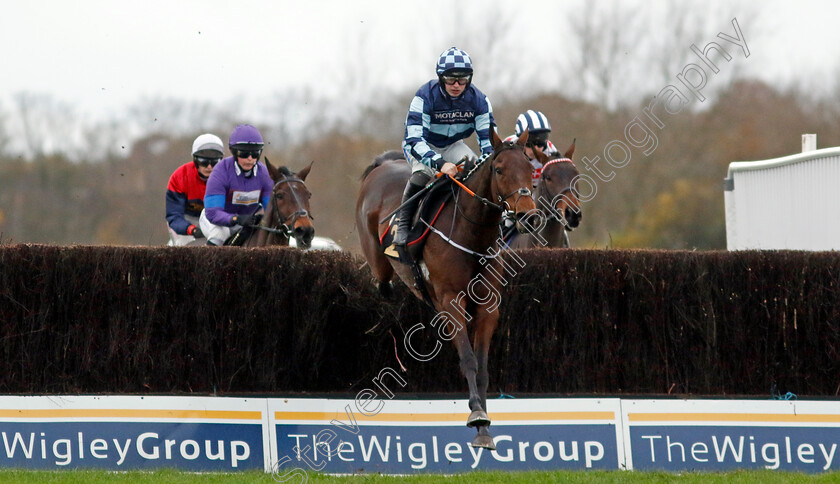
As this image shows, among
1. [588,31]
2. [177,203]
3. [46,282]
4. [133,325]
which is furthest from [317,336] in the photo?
[588,31]

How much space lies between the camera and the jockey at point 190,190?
11.0 meters

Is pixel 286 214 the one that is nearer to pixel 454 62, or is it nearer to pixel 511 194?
pixel 454 62

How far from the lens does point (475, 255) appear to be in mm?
6660

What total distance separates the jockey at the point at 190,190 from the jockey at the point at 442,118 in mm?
4310

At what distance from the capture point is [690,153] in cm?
2217

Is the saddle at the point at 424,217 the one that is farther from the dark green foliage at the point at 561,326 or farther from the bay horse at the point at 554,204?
the bay horse at the point at 554,204

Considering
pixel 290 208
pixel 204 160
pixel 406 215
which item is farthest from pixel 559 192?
pixel 204 160

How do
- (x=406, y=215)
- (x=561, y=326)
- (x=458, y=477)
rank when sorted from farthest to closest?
(x=561, y=326) < (x=406, y=215) < (x=458, y=477)

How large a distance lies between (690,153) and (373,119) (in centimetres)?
859

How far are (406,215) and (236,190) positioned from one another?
3.59m

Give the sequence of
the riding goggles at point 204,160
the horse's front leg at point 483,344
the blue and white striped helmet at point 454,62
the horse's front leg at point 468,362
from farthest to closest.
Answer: the riding goggles at point 204,160 → the blue and white striped helmet at point 454,62 → the horse's front leg at point 483,344 → the horse's front leg at point 468,362

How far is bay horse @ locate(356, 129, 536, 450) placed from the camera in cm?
597

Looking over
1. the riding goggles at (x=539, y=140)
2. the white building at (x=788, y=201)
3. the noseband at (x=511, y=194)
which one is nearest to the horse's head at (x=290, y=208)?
the riding goggles at (x=539, y=140)

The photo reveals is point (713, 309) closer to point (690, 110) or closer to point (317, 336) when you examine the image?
point (317, 336)
